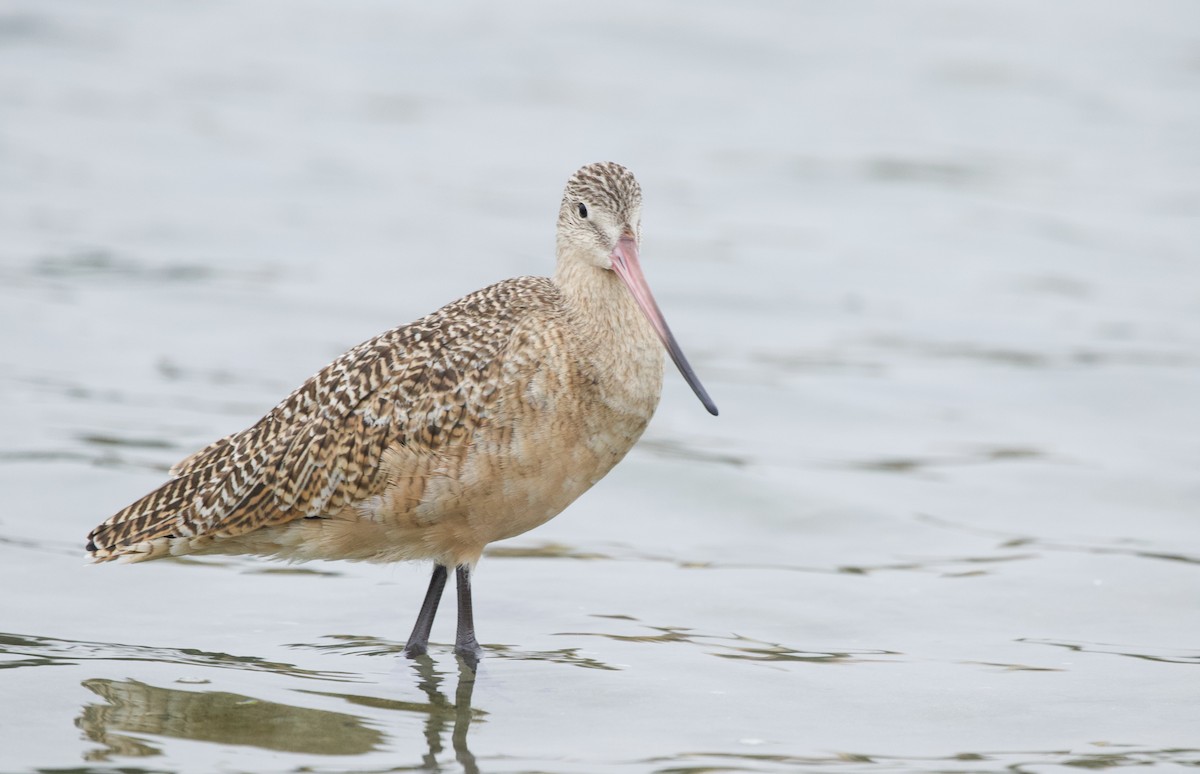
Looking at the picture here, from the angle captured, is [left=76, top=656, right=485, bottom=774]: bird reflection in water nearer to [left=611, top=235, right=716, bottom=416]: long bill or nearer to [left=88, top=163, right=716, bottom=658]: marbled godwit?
[left=88, top=163, right=716, bottom=658]: marbled godwit

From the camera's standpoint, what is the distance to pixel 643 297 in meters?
7.30

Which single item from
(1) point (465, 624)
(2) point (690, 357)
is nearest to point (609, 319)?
(1) point (465, 624)

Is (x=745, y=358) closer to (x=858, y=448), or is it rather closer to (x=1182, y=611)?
(x=858, y=448)

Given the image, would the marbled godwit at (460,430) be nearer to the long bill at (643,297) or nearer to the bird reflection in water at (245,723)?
the long bill at (643,297)

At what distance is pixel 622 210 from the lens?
7.43 meters

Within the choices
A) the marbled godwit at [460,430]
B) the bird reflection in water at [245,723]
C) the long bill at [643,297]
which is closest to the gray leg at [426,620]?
the marbled godwit at [460,430]

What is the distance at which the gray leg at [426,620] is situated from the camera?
7672 mm

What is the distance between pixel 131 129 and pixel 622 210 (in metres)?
13.7

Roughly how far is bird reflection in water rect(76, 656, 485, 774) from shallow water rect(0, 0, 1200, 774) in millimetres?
24

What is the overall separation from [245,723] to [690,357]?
7504mm

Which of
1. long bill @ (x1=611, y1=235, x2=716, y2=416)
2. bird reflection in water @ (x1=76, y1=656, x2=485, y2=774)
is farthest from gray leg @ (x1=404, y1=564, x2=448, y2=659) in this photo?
long bill @ (x1=611, y1=235, x2=716, y2=416)

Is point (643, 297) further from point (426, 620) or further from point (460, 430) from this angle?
point (426, 620)

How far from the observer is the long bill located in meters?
7.26

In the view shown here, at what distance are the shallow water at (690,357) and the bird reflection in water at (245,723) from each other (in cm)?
2
